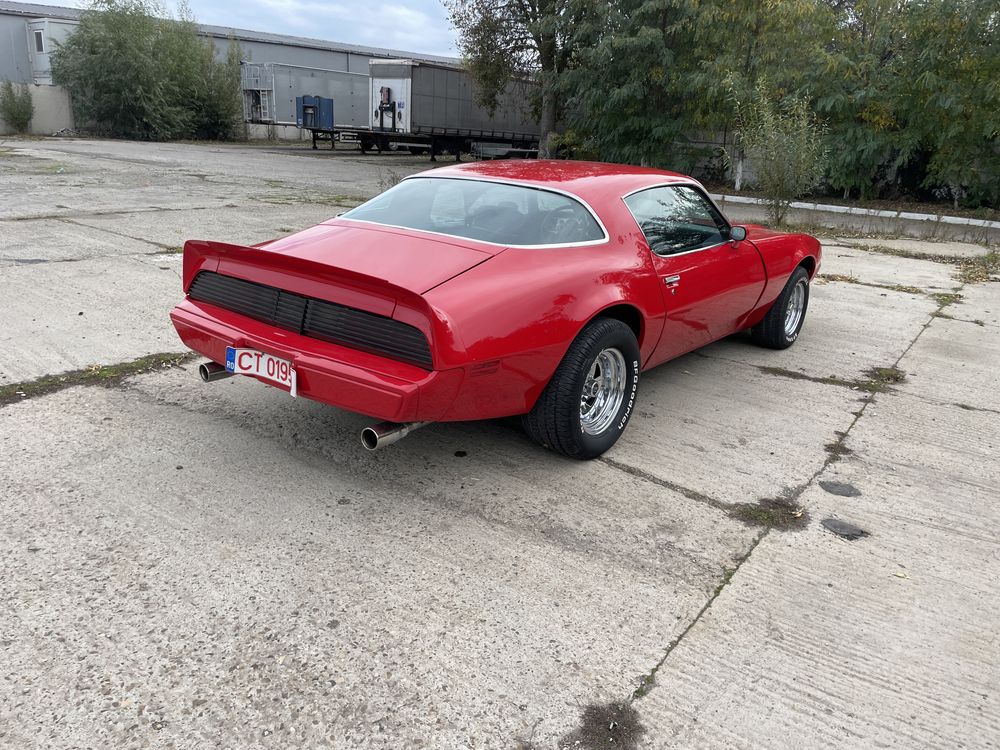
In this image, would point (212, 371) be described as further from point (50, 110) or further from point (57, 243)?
point (50, 110)

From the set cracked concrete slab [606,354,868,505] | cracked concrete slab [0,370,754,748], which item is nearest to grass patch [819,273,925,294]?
cracked concrete slab [606,354,868,505]

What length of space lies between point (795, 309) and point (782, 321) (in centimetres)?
37

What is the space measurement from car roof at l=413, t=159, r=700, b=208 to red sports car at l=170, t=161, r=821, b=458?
15mm

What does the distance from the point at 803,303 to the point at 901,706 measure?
432 cm

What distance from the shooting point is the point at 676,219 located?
4.58 m

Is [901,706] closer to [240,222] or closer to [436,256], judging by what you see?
[436,256]

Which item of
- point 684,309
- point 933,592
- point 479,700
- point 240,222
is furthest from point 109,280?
point 933,592

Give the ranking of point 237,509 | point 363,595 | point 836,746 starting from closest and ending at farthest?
point 836,746
point 363,595
point 237,509

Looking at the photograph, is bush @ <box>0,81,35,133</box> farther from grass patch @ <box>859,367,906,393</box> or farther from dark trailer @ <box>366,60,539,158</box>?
grass patch @ <box>859,367,906,393</box>

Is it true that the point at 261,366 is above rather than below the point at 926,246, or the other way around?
above

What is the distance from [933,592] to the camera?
288 cm

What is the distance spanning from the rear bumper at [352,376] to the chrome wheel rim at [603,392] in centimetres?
95

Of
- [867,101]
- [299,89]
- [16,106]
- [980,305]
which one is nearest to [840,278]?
[980,305]

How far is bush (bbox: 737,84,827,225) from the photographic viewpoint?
469 inches
